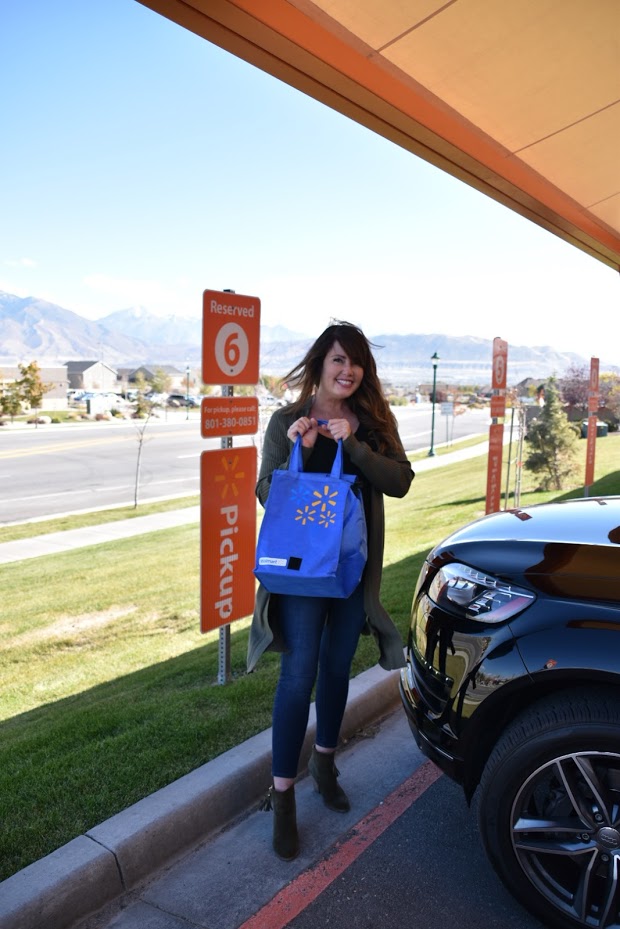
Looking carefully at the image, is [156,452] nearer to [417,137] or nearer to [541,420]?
[541,420]

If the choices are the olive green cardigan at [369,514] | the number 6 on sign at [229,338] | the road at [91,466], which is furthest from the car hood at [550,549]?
the road at [91,466]

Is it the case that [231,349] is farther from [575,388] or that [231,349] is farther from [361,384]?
[575,388]

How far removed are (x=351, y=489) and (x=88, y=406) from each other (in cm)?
6364

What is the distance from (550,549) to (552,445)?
53.2 ft

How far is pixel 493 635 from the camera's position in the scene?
2.30 m

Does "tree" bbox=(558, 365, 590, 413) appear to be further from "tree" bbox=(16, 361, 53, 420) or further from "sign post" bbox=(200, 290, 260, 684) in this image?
"sign post" bbox=(200, 290, 260, 684)

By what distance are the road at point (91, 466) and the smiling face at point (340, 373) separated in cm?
1106

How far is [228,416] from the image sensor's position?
4.12 metres

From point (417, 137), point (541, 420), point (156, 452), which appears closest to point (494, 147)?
point (417, 137)

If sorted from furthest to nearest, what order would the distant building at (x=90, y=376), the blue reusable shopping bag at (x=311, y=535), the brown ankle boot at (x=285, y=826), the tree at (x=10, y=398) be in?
the distant building at (x=90, y=376) < the tree at (x=10, y=398) < the brown ankle boot at (x=285, y=826) < the blue reusable shopping bag at (x=311, y=535)

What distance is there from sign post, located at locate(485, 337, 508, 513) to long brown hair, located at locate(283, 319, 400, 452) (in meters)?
5.31

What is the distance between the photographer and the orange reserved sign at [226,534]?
4020 millimetres

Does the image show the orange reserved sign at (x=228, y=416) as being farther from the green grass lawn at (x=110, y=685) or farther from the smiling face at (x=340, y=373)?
the green grass lawn at (x=110, y=685)

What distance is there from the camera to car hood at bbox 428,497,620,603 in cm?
225
